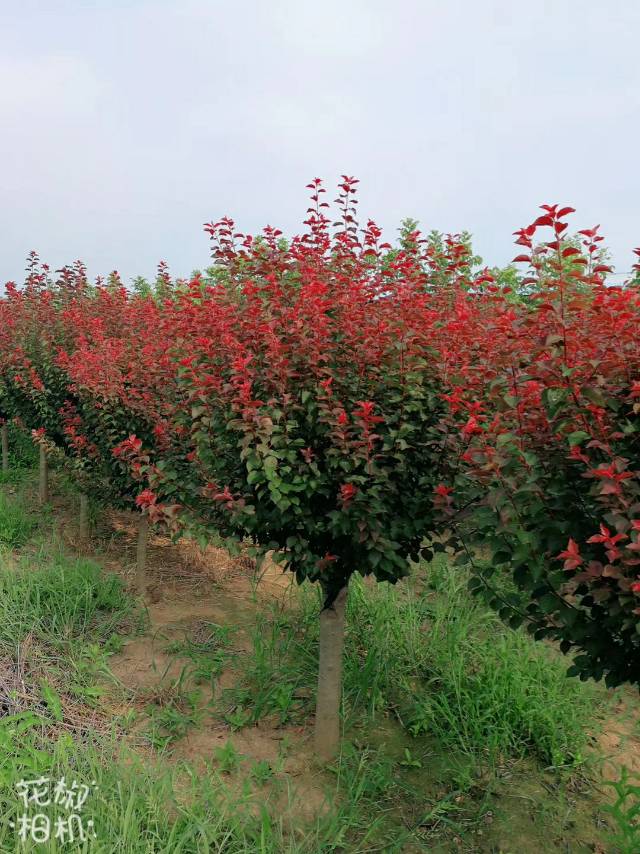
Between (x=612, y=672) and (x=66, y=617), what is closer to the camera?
(x=612, y=672)

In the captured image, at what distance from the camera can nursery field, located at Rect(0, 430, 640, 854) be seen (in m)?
3.15

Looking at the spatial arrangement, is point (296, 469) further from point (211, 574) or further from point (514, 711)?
point (211, 574)

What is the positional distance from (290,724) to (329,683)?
0.54 m

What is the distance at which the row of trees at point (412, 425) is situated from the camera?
7.08 ft

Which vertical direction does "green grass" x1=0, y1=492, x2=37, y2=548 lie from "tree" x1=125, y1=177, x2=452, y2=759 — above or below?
below

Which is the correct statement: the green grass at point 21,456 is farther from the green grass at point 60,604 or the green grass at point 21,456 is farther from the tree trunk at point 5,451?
the green grass at point 60,604

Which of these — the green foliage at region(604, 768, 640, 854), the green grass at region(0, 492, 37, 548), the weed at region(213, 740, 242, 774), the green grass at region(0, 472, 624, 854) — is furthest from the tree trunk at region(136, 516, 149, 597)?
the green foliage at region(604, 768, 640, 854)

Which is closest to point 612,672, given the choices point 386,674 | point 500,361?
point 500,361

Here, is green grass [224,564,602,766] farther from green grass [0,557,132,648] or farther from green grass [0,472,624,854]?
green grass [0,557,132,648]

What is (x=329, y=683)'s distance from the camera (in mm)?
3641

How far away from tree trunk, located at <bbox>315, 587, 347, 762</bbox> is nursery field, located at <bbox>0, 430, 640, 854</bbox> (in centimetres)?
11

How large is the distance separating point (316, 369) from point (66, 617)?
2.91 metres

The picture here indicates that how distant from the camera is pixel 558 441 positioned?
2246mm

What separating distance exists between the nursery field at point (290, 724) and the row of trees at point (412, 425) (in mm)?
432
